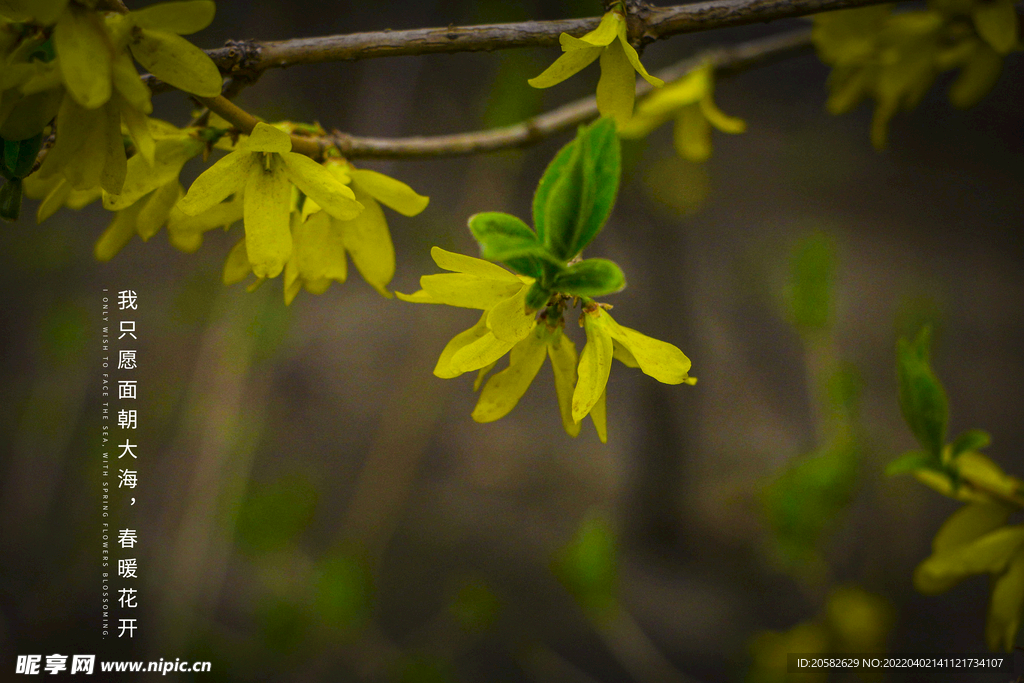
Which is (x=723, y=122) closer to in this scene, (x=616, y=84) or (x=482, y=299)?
(x=616, y=84)

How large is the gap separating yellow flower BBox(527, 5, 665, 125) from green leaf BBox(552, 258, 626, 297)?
122 millimetres

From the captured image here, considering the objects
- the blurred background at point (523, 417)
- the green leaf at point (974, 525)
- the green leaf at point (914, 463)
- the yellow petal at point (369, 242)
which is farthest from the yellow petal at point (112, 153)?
the blurred background at point (523, 417)

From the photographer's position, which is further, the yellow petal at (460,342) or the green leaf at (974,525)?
the green leaf at (974,525)

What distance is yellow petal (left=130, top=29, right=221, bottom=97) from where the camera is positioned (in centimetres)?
27

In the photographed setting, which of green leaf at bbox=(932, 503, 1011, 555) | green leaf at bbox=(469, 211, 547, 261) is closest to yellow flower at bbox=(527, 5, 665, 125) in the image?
green leaf at bbox=(469, 211, 547, 261)

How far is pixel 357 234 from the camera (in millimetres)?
373


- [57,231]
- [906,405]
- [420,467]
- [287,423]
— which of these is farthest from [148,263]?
Answer: [906,405]

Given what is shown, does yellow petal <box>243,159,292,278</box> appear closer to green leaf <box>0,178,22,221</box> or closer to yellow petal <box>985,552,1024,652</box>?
green leaf <box>0,178,22,221</box>

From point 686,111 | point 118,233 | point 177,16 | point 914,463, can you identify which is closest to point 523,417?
point 686,111

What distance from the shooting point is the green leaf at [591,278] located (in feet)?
0.87

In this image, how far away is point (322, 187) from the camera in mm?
312

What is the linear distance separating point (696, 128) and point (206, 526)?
5.08 ft

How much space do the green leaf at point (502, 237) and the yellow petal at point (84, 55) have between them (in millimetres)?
186

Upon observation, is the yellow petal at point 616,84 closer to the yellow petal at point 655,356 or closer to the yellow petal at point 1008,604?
the yellow petal at point 655,356
